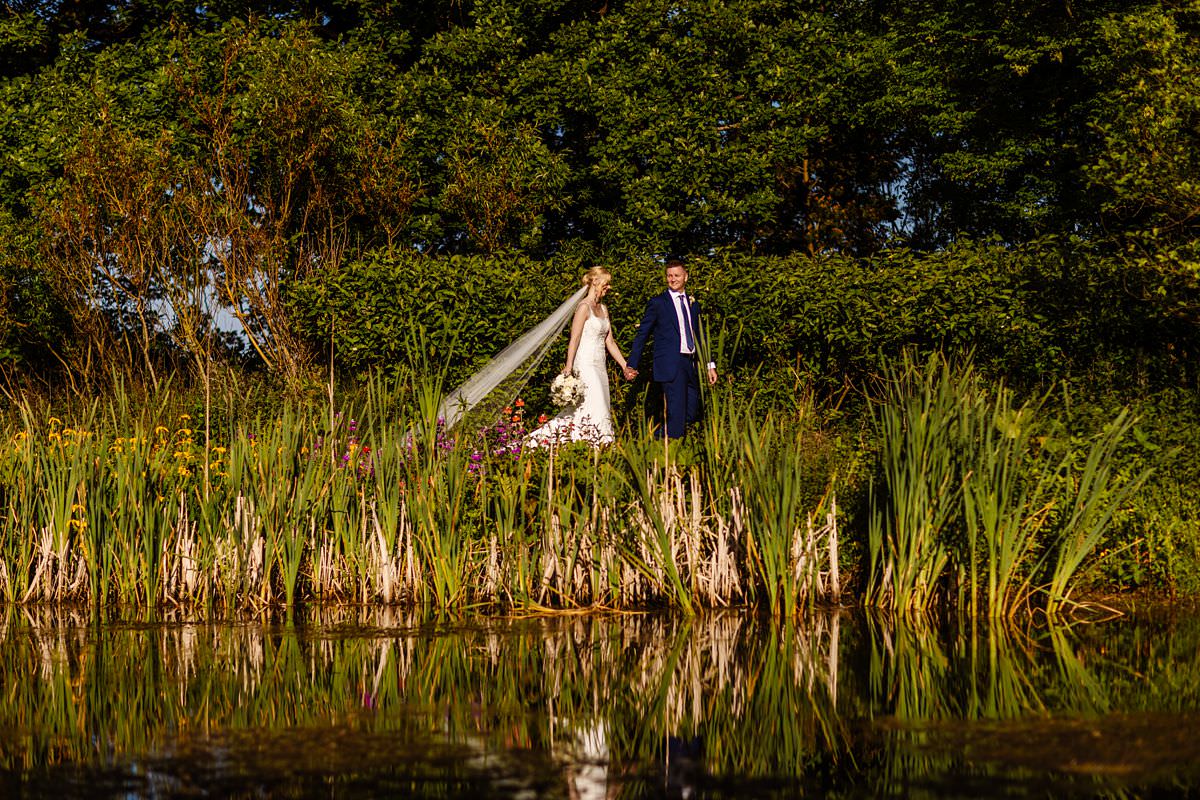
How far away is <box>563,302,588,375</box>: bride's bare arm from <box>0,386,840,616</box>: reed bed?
334cm

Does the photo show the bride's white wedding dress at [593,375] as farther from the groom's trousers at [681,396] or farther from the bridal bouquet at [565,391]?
the groom's trousers at [681,396]

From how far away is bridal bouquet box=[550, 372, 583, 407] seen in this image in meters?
10.8

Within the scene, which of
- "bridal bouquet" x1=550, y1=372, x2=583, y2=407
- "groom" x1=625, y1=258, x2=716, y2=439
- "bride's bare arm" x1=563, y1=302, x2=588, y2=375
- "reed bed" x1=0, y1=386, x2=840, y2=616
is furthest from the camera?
"bride's bare arm" x1=563, y1=302, x2=588, y2=375

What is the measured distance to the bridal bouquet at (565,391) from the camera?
10.8 meters

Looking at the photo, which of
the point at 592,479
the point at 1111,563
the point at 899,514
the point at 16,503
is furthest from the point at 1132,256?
the point at 16,503

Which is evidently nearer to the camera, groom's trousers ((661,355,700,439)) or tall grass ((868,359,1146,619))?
tall grass ((868,359,1146,619))

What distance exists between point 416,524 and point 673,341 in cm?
397

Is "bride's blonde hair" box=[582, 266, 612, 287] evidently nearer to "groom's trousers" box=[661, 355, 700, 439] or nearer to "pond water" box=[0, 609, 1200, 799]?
"groom's trousers" box=[661, 355, 700, 439]

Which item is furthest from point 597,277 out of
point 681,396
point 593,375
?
point 681,396

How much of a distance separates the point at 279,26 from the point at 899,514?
13333 mm

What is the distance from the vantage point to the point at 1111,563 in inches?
280

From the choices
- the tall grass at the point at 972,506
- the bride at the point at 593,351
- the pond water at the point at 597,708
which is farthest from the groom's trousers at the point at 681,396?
the pond water at the point at 597,708

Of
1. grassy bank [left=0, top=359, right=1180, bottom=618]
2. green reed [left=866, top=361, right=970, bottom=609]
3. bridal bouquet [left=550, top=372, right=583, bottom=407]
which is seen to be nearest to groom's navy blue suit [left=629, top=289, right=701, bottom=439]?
bridal bouquet [left=550, top=372, right=583, bottom=407]

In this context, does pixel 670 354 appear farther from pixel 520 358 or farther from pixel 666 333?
pixel 520 358
